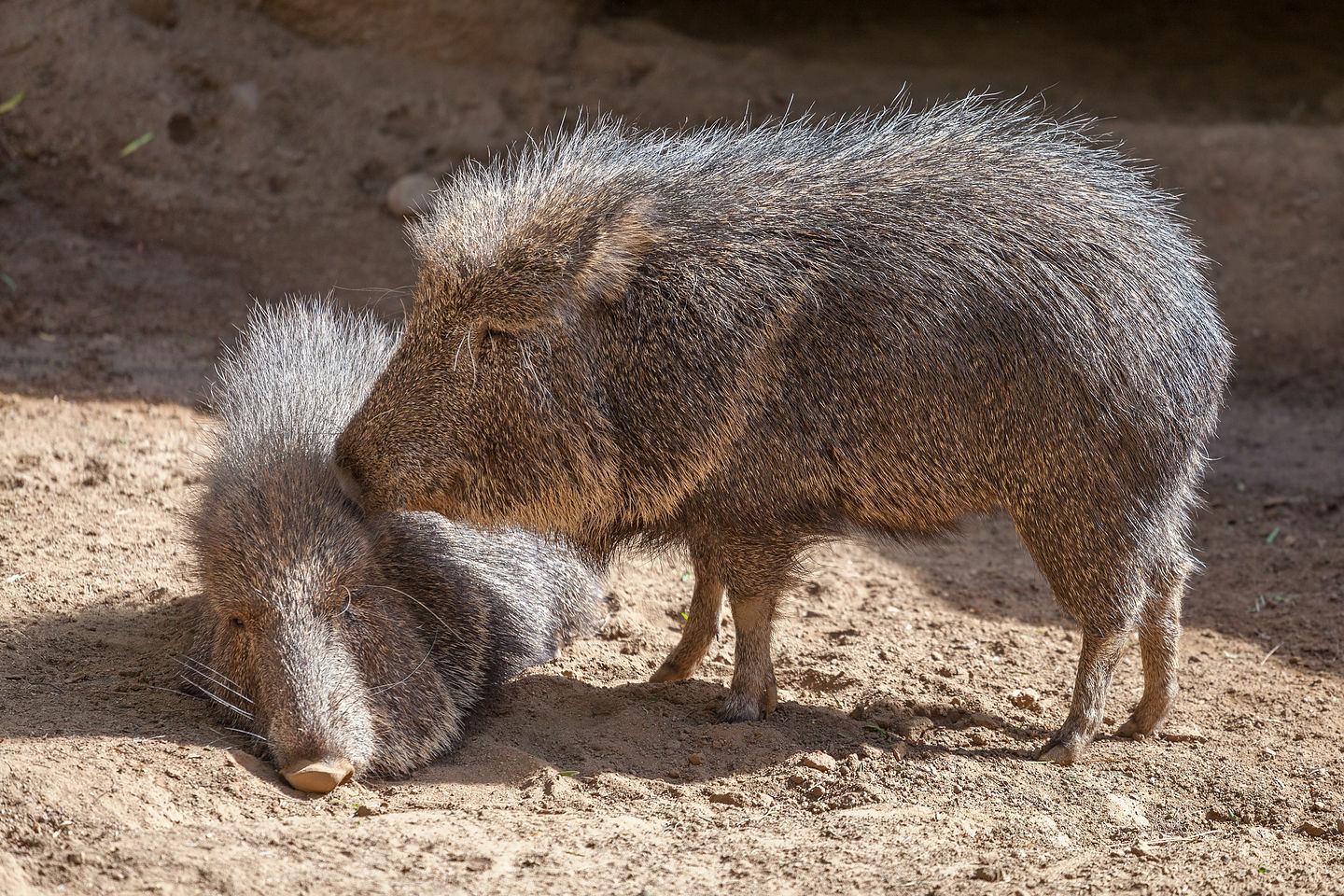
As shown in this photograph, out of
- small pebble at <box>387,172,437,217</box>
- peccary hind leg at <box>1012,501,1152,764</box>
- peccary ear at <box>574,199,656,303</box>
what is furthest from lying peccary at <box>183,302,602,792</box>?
small pebble at <box>387,172,437,217</box>

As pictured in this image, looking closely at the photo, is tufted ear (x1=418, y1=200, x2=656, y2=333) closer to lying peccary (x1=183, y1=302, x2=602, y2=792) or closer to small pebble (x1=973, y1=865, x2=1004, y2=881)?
lying peccary (x1=183, y1=302, x2=602, y2=792)

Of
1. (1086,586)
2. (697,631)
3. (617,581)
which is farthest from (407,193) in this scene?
(1086,586)

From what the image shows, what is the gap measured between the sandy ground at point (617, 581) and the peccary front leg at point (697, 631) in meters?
0.08

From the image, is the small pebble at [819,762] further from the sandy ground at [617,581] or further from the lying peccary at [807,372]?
the lying peccary at [807,372]

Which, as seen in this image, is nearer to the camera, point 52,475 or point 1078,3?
point 52,475

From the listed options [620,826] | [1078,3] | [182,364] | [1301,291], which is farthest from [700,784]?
[1078,3]

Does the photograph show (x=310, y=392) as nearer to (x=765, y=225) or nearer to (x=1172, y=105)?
(x=765, y=225)

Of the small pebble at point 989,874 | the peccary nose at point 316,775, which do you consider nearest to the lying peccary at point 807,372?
the peccary nose at point 316,775

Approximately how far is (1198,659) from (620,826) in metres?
2.32

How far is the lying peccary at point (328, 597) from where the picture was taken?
311 cm

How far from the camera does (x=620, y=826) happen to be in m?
2.92

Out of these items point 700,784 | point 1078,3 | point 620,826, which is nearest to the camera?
point 620,826

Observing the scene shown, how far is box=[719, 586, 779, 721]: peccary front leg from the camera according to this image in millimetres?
3551

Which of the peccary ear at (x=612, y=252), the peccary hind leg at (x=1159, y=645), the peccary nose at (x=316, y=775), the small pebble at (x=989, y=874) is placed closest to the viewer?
the small pebble at (x=989, y=874)
